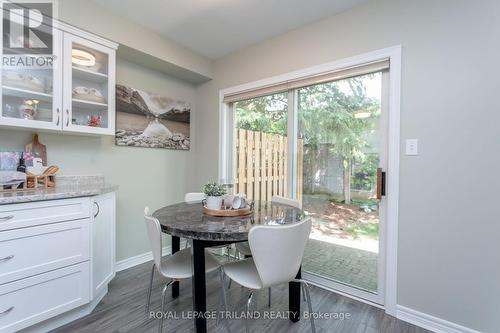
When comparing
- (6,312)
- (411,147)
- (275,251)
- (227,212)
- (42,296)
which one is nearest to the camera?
(275,251)

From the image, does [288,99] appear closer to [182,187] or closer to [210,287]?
[182,187]

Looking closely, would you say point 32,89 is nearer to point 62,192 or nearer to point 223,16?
point 62,192

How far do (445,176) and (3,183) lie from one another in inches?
123

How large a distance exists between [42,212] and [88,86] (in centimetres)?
122

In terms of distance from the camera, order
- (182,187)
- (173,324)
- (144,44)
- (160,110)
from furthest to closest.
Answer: (182,187)
(160,110)
(144,44)
(173,324)

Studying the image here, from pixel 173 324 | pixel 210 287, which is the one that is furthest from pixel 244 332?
pixel 210 287

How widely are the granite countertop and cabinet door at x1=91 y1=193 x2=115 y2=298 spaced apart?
129mm

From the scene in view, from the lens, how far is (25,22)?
1.72m

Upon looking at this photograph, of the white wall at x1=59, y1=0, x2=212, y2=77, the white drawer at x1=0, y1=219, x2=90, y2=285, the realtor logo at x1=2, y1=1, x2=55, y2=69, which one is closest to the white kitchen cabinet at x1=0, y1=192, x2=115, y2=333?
the white drawer at x1=0, y1=219, x2=90, y2=285

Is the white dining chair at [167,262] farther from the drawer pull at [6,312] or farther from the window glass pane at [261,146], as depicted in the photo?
the window glass pane at [261,146]

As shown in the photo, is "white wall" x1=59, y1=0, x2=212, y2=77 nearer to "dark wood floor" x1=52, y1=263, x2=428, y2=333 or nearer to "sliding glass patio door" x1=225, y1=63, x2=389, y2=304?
"sliding glass patio door" x1=225, y1=63, x2=389, y2=304

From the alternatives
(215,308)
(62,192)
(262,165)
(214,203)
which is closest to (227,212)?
(214,203)

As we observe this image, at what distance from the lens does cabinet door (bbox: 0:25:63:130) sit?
167 cm

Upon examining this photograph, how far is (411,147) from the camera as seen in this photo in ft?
5.72
